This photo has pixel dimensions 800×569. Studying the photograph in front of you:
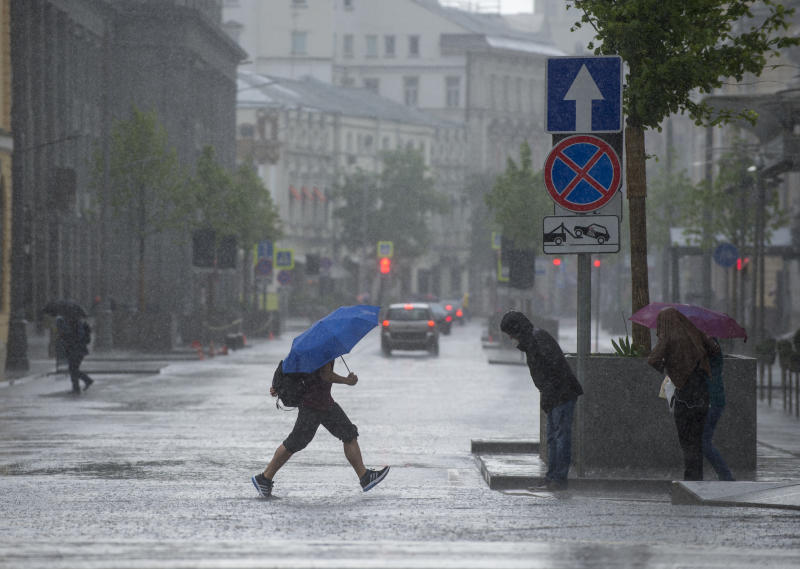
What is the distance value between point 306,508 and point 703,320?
4.39m

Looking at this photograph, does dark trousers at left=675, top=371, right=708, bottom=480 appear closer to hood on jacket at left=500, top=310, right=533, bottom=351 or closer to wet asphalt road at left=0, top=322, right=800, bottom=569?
wet asphalt road at left=0, top=322, right=800, bottom=569

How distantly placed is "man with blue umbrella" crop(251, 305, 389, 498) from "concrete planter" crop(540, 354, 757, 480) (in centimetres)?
207

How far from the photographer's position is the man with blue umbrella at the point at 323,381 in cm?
1391

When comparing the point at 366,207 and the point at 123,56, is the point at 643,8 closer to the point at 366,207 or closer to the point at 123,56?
the point at 123,56

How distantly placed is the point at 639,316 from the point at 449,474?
7.55 feet

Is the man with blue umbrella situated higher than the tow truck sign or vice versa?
the tow truck sign

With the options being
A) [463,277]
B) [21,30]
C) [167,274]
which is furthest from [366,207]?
[21,30]

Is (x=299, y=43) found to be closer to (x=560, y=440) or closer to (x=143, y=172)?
(x=143, y=172)

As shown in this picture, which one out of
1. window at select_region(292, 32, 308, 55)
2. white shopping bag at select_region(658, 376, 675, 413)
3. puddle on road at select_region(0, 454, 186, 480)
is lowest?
puddle on road at select_region(0, 454, 186, 480)

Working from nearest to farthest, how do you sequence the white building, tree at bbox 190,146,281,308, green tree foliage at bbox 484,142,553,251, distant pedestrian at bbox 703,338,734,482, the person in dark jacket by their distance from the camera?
distant pedestrian at bbox 703,338,734,482 → the person in dark jacket → tree at bbox 190,146,281,308 → green tree foliage at bbox 484,142,553,251 → the white building

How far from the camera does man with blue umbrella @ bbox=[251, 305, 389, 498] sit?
1391 centimetres

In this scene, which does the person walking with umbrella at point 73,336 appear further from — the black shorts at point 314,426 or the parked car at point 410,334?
the parked car at point 410,334

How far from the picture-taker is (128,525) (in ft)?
38.8

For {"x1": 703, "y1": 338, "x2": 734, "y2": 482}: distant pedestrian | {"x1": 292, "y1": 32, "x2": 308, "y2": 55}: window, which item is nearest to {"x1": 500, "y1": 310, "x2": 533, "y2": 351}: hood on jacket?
{"x1": 703, "y1": 338, "x2": 734, "y2": 482}: distant pedestrian
